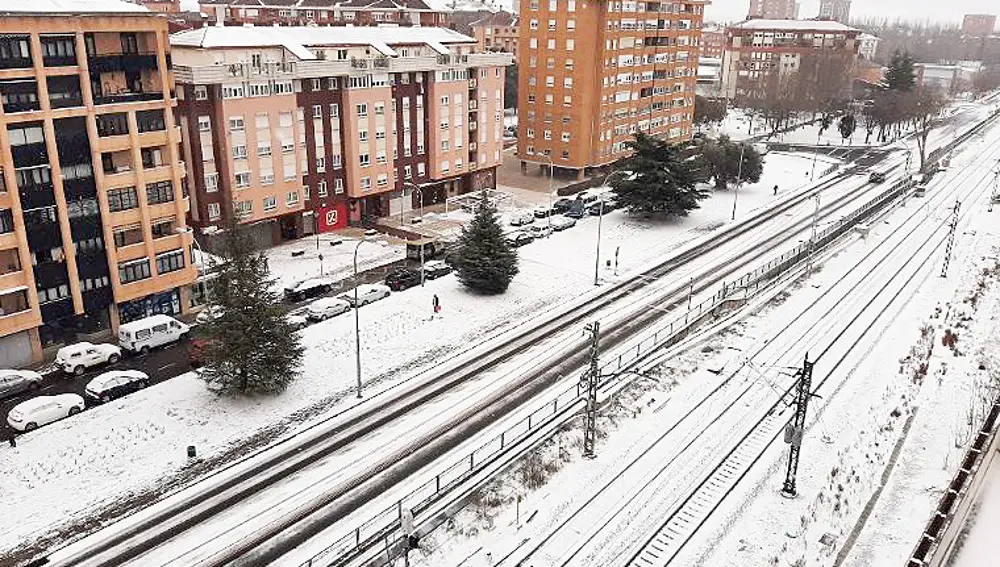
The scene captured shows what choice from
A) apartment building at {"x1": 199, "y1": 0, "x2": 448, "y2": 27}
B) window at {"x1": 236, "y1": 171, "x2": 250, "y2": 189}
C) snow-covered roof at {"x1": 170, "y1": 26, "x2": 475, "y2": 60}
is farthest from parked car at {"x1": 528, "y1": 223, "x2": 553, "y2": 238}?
apartment building at {"x1": 199, "y1": 0, "x2": 448, "y2": 27}

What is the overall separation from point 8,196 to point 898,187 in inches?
3184

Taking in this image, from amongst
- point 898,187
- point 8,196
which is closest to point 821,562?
point 8,196

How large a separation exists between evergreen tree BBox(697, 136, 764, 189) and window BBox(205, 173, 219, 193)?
4609cm

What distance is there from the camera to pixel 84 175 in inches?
1524

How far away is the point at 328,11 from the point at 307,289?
6030cm

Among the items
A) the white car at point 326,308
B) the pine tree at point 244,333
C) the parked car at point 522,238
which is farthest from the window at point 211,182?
the parked car at point 522,238

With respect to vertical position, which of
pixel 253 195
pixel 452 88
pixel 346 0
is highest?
pixel 346 0

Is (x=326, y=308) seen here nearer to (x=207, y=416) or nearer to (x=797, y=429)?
(x=207, y=416)

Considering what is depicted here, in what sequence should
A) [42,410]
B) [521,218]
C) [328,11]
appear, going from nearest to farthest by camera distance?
[42,410] < [521,218] < [328,11]

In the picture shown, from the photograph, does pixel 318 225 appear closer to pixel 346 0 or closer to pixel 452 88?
pixel 452 88

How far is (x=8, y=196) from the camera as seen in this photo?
3566 centimetres

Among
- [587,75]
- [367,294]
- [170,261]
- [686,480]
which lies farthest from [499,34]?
[686,480]

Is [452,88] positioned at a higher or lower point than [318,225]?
higher

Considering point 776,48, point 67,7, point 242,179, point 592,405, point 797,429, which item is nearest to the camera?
point 797,429
